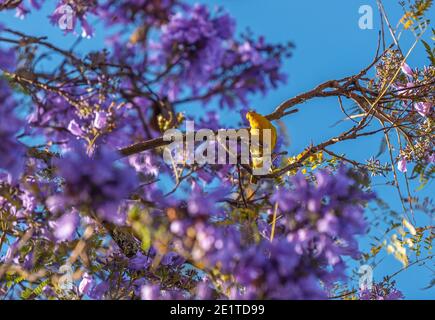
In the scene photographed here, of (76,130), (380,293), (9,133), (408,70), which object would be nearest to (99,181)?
(9,133)

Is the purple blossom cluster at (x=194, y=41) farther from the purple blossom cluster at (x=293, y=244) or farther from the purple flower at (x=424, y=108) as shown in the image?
the purple blossom cluster at (x=293, y=244)

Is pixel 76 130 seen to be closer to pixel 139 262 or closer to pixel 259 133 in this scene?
pixel 259 133

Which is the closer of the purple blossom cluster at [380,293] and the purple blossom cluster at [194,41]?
the purple blossom cluster at [380,293]

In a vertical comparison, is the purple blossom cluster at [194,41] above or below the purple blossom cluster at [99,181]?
above

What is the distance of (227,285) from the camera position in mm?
913

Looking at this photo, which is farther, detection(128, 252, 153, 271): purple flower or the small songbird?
the small songbird

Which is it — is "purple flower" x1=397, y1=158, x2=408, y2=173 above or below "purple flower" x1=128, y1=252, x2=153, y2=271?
above

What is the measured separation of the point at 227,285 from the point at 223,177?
1.34 metres

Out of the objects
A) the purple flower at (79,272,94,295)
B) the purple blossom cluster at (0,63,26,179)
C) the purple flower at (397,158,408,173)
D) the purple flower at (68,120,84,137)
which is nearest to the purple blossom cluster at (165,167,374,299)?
the purple blossom cluster at (0,63,26,179)

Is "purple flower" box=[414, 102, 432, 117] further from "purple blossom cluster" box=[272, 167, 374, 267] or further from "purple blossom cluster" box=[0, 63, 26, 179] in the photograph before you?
"purple blossom cluster" box=[0, 63, 26, 179]

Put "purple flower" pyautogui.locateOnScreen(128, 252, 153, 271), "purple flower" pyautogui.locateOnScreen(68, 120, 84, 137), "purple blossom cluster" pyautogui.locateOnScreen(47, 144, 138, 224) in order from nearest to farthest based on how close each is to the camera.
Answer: "purple blossom cluster" pyautogui.locateOnScreen(47, 144, 138, 224), "purple flower" pyautogui.locateOnScreen(128, 252, 153, 271), "purple flower" pyautogui.locateOnScreen(68, 120, 84, 137)

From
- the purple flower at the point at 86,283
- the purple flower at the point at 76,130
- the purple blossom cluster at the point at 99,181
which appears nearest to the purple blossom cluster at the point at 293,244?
the purple blossom cluster at the point at 99,181

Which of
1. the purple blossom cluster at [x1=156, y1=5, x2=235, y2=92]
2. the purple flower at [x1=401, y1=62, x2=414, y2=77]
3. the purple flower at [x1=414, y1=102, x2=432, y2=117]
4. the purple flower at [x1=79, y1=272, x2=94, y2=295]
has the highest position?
the purple blossom cluster at [x1=156, y1=5, x2=235, y2=92]

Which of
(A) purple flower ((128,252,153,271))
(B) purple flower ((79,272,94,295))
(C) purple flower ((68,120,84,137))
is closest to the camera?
(B) purple flower ((79,272,94,295))
